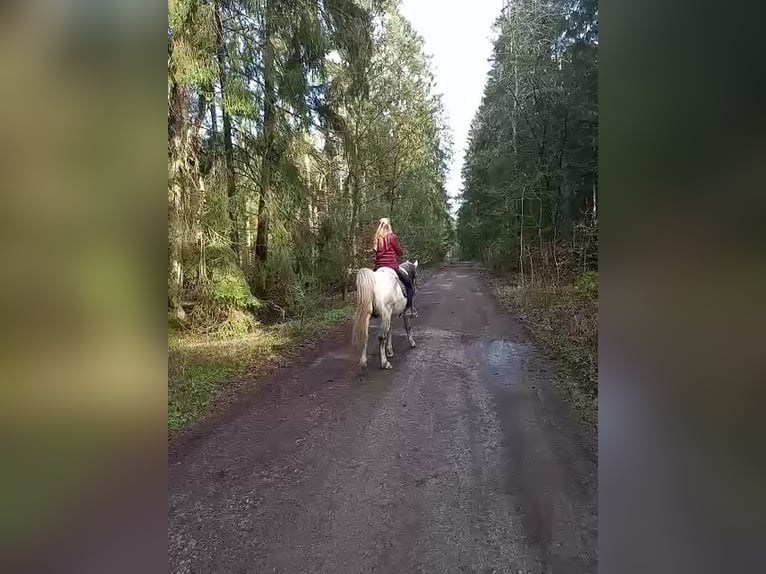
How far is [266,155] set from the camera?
9.45 ft

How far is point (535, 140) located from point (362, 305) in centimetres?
157

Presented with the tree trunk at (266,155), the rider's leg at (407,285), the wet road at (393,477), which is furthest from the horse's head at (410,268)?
the tree trunk at (266,155)

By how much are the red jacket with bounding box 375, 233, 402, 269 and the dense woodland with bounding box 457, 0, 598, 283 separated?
2.26 feet

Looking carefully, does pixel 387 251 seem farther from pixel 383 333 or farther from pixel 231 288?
pixel 231 288

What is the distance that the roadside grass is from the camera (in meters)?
1.75

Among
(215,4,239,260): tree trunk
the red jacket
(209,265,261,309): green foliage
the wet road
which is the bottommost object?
the wet road

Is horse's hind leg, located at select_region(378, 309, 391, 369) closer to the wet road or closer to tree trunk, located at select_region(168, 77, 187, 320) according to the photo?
the wet road

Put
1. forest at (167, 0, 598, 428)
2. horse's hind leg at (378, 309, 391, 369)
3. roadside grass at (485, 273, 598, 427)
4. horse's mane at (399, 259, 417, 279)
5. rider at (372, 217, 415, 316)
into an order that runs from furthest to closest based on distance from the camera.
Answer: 1. horse's mane at (399, 259, 417, 279)
2. rider at (372, 217, 415, 316)
3. horse's hind leg at (378, 309, 391, 369)
4. forest at (167, 0, 598, 428)
5. roadside grass at (485, 273, 598, 427)

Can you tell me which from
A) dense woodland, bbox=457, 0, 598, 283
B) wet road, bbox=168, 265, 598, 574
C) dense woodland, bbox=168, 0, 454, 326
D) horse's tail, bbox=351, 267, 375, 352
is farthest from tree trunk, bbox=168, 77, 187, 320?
dense woodland, bbox=457, 0, 598, 283

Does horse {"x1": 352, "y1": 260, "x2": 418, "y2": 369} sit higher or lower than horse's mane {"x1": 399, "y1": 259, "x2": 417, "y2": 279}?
lower
